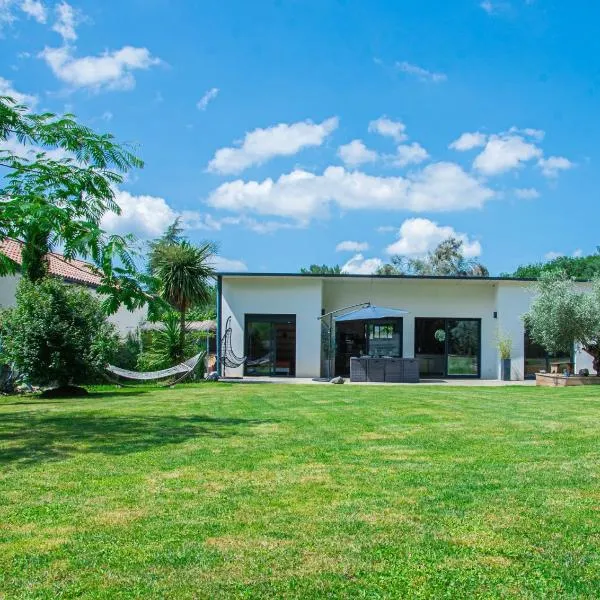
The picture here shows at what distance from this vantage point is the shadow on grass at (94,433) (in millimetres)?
6586

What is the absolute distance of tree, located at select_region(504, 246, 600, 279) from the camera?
49781mm

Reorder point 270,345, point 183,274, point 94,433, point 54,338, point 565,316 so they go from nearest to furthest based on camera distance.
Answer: point 94,433 → point 54,338 → point 565,316 → point 183,274 → point 270,345

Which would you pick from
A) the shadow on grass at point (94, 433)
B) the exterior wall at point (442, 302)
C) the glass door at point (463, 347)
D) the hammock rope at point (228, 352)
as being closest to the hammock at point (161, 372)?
the hammock rope at point (228, 352)

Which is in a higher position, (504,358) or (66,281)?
(66,281)

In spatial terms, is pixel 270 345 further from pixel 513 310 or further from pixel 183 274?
pixel 513 310

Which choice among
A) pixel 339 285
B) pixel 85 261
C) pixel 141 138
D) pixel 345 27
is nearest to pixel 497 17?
pixel 345 27

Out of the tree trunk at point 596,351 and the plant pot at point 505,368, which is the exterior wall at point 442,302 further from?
the tree trunk at point 596,351

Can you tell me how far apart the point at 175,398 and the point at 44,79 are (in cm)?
657

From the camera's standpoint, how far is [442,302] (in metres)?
22.6

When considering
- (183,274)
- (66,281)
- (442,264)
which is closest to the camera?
(183,274)

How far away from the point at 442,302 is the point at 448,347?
163cm

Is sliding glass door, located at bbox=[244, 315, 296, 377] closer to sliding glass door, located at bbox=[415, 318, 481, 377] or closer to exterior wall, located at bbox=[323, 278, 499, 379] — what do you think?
exterior wall, located at bbox=[323, 278, 499, 379]

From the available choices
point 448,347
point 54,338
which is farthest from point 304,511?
point 448,347

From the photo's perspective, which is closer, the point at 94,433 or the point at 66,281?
the point at 94,433
